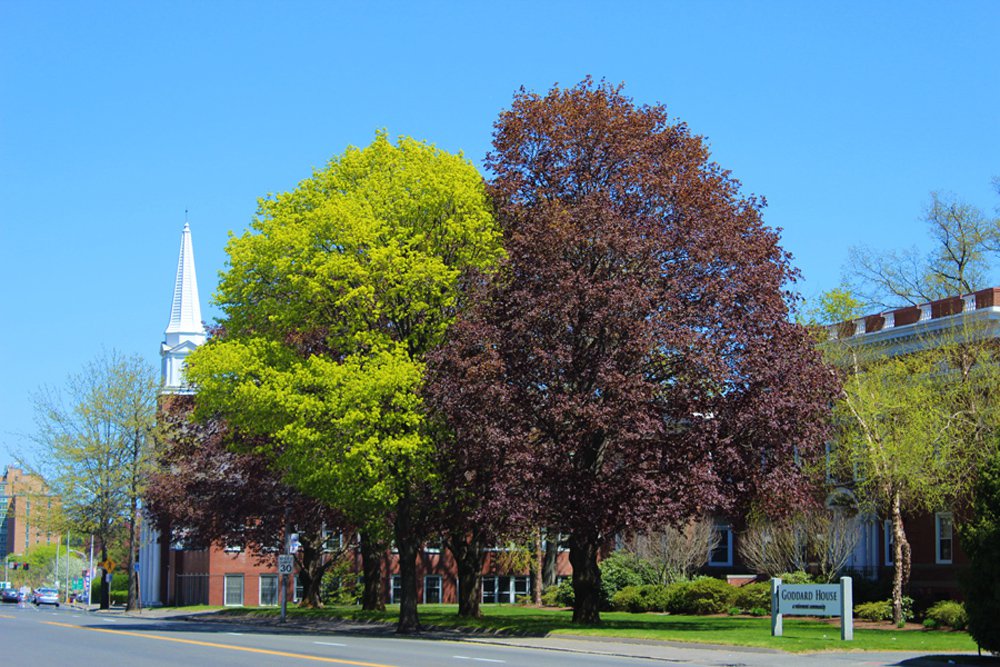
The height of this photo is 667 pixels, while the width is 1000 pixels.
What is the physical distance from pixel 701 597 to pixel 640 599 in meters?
3.84

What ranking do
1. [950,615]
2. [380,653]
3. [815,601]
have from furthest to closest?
[950,615] < [815,601] < [380,653]

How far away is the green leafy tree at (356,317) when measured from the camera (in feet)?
115

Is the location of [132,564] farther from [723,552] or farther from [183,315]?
[723,552]

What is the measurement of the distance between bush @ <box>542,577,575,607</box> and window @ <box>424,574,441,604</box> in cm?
1360

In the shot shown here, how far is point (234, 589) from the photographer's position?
2859 inches

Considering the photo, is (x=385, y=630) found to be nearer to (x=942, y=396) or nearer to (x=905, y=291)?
(x=942, y=396)

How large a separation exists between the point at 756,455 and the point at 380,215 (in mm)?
13128

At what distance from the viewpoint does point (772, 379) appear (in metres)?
33.5

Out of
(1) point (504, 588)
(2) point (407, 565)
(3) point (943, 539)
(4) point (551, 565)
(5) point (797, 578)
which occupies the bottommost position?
(1) point (504, 588)

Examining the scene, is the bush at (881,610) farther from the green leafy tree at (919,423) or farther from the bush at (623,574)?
the bush at (623,574)

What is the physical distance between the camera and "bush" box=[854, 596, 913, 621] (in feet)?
129

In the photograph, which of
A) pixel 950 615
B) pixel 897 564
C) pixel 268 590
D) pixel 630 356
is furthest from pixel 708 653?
pixel 268 590

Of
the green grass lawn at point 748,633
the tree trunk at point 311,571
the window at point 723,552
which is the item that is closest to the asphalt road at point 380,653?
the green grass lawn at point 748,633

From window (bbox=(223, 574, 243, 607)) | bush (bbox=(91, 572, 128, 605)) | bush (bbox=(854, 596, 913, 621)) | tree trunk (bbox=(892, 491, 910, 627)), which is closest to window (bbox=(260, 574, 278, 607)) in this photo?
window (bbox=(223, 574, 243, 607))
